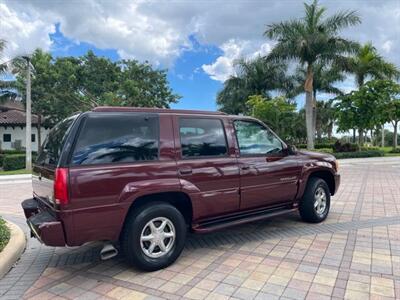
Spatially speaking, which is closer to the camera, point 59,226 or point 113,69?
point 59,226

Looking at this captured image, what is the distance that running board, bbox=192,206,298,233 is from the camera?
15.2ft

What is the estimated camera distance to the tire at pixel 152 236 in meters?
4.00

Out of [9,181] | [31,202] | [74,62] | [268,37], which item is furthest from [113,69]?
[31,202]

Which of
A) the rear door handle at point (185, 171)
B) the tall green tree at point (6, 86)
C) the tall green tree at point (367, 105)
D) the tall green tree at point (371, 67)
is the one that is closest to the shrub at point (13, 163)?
the tall green tree at point (6, 86)

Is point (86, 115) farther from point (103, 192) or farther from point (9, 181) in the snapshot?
point (9, 181)

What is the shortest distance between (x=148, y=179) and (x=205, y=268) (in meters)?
1.28

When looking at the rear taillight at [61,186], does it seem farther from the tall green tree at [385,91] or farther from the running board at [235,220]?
the tall green tree at [385,91]

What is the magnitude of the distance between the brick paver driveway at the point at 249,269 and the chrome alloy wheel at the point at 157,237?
247 mm

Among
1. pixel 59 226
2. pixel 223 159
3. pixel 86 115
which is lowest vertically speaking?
pixel 59 226

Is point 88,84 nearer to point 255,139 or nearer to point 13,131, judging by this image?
point 13,131

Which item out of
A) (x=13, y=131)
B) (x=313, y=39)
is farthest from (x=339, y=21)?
(x=13, y=131)

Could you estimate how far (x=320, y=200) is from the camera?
20.6 feet

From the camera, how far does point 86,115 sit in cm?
392

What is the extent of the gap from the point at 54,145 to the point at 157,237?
5.27 feet
